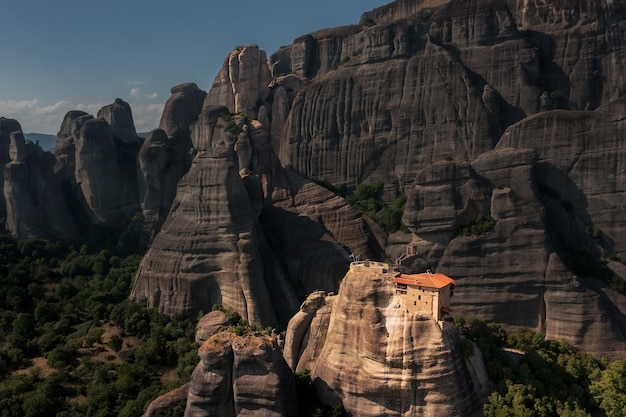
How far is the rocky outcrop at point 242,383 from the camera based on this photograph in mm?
22438

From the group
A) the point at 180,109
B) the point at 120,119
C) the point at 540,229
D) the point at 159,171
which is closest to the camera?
the point at 540,229

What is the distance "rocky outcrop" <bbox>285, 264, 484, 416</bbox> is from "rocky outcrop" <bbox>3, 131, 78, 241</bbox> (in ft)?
119

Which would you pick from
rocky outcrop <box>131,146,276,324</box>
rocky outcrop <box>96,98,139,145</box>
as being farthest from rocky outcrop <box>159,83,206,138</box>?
rocky outcrop <box>131,146,276,324</box>

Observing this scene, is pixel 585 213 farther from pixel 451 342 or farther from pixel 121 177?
pixel 121 177

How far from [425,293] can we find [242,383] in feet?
29.8

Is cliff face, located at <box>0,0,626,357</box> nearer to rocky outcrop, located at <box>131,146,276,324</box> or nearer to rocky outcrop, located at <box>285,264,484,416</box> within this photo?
rocky outcrop, located at <box>131,146,276,324</box>

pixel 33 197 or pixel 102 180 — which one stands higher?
pixel 102 180

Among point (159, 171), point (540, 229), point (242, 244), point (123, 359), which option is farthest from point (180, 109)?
point (540, 229)

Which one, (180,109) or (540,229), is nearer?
(540,229)

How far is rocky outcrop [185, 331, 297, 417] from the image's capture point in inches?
883

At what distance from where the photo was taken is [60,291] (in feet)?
132

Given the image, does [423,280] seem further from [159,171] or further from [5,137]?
[5,137]

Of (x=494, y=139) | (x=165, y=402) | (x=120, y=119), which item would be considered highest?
(x=120, y=119)

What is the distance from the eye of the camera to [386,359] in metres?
22.0
